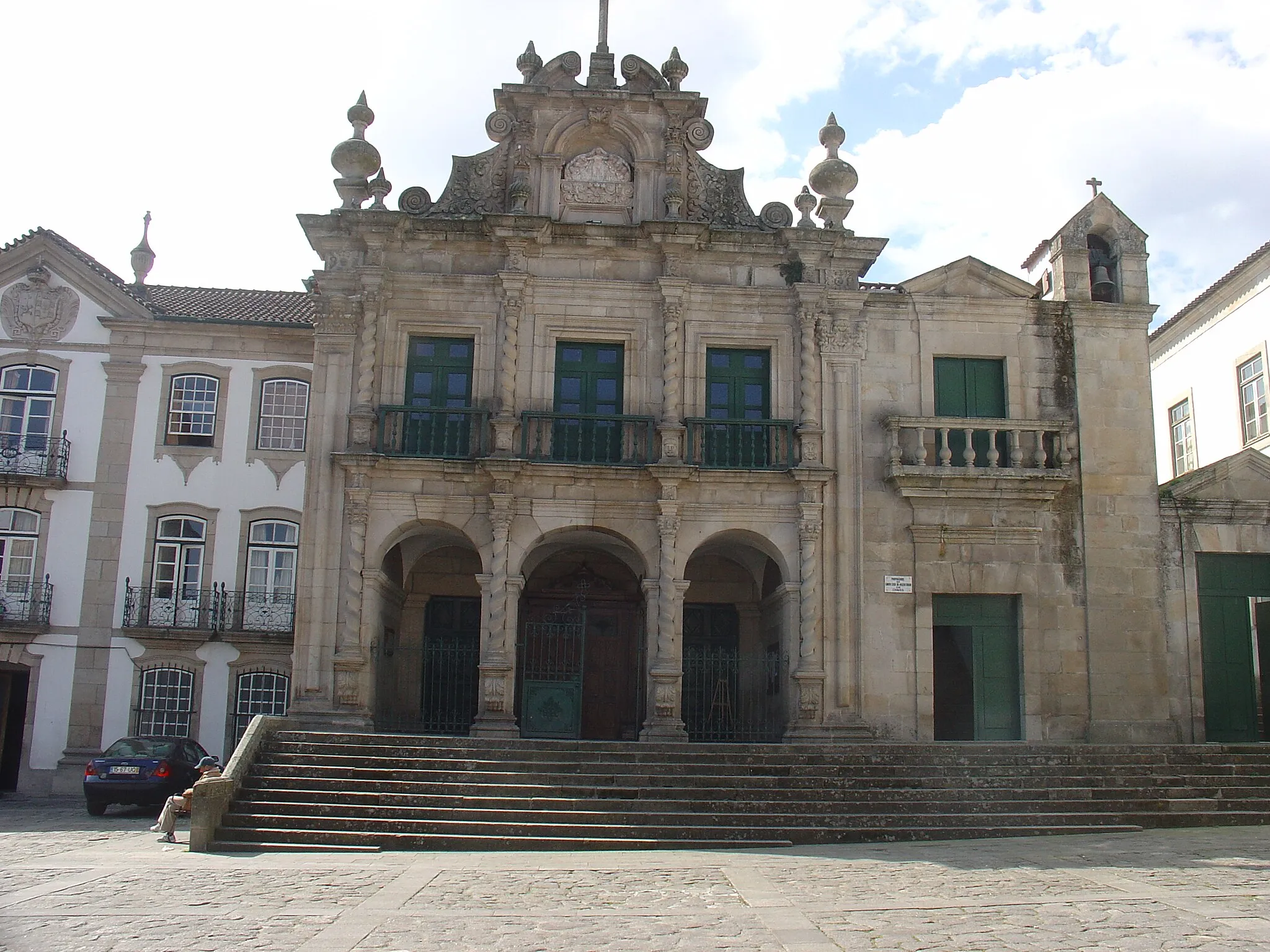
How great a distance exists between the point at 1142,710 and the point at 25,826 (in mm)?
16814

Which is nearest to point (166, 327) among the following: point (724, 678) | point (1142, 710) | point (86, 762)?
point (86, 762)

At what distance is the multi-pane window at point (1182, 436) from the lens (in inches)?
1114

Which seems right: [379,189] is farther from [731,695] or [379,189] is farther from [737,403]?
[731,695]

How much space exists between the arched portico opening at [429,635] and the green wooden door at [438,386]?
5.26 ft

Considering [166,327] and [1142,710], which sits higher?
[166,327]

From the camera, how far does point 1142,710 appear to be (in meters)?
18.9

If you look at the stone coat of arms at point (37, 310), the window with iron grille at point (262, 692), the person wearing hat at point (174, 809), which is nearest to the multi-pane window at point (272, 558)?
the window with iron grille at point (262, 692)

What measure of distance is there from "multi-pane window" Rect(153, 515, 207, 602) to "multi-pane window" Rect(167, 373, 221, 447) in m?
1.55

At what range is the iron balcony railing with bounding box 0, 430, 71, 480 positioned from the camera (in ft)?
72.4

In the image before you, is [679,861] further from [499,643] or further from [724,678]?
[724,678]

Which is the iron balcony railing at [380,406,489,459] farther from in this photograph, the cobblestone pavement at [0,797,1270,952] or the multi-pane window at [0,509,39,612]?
the multi-pane window at [0,509,39,612]

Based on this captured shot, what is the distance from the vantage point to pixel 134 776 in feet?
57.7

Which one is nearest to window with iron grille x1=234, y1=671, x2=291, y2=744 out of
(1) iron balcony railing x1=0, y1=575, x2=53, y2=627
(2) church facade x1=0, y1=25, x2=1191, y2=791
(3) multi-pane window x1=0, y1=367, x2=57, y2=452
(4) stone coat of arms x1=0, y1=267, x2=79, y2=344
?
(2) church facade x1=0, y1=25, x2=1191, y2=791

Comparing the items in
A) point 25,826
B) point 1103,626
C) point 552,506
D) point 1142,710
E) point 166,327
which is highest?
point 166,327
